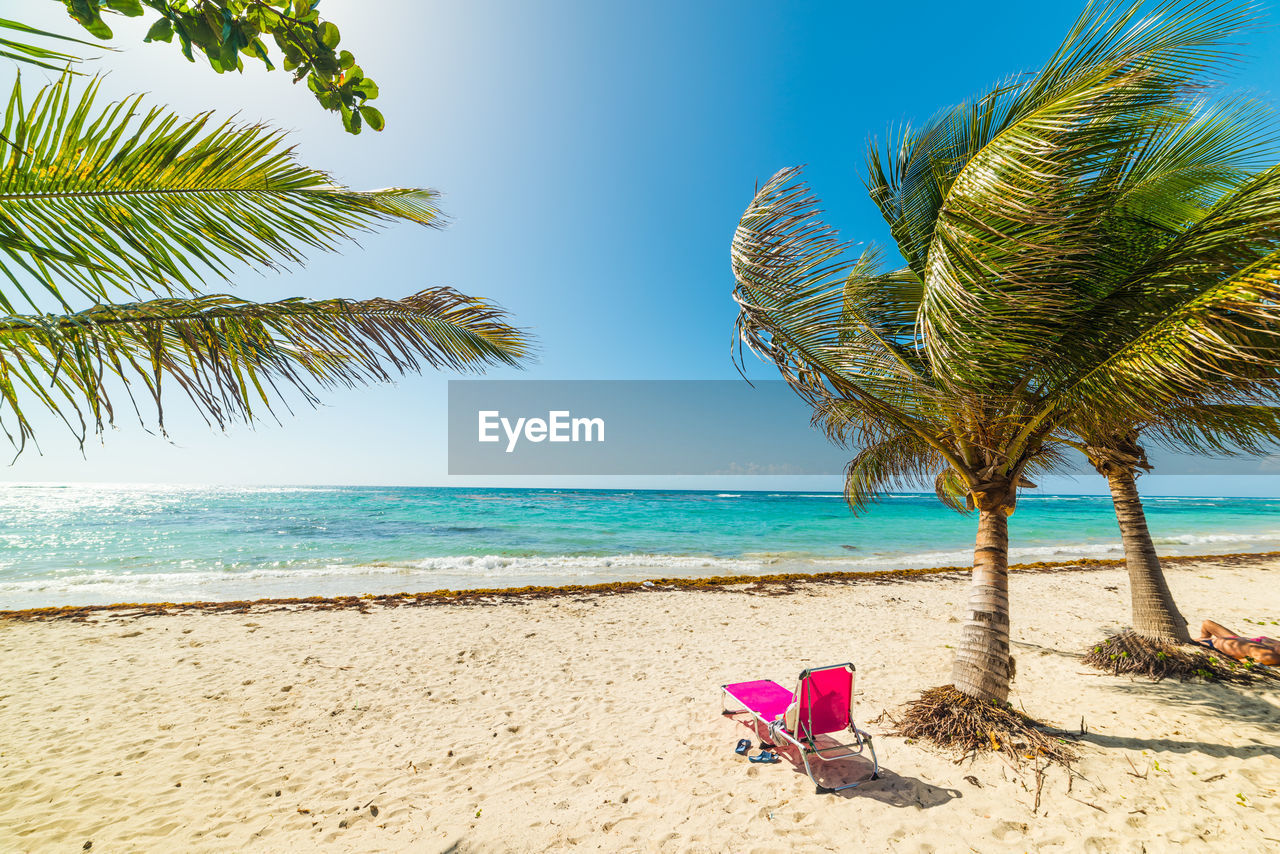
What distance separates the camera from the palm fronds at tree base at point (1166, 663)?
5562mm

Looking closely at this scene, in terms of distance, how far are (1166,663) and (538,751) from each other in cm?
694

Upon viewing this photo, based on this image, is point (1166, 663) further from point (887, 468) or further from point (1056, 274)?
point (1056, 274)

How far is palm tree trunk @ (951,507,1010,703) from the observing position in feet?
14.3

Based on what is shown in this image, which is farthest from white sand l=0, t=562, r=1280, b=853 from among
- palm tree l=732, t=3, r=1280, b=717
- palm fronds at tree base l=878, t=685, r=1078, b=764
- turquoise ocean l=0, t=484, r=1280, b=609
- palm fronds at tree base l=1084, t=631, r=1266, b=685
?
turquoise ocean l=0, t=484, r=1280, b=609

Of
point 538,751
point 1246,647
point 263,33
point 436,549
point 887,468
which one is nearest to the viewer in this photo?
point 263,33

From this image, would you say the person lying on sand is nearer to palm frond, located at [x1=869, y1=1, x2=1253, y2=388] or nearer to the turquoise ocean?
palm frond, located at [x1=869, y1=1, x2=1253, y2=388]

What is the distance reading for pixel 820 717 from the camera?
13.9 ft

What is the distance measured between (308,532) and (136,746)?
24.0 metres

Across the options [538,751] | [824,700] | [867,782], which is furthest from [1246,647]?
[538,751]

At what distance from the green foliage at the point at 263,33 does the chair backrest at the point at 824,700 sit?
449 centimetres

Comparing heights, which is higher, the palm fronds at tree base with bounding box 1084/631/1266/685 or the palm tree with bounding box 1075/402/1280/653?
the palm tree with bounding box 1075/402/1280/653

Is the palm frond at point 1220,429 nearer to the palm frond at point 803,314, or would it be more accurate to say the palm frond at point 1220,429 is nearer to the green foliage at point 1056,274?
the green foliage at point 1056,274

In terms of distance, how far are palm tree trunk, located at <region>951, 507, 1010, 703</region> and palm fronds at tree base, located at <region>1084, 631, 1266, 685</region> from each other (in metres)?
2.85

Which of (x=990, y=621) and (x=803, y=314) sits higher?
(x=803, y=314)
